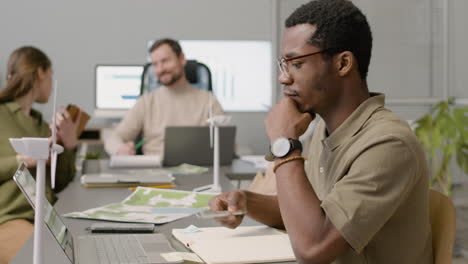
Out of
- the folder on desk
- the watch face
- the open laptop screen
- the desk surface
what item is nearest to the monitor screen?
the desk surface

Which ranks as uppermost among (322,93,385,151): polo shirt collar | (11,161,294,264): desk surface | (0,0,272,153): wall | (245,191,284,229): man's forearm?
(0,0,272,153): wall

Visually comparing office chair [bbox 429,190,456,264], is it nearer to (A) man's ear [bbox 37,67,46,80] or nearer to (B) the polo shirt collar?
(B) the polo shirt collar

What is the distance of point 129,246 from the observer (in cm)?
124

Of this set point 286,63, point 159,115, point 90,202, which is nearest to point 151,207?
point 90,202

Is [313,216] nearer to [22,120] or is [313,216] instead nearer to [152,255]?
[152,255]

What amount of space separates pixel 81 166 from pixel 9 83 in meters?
0.59

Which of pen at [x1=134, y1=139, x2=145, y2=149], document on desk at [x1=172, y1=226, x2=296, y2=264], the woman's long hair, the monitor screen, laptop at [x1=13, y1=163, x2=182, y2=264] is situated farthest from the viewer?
the monitor screen

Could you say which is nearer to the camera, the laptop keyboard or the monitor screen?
the laptop keyboard

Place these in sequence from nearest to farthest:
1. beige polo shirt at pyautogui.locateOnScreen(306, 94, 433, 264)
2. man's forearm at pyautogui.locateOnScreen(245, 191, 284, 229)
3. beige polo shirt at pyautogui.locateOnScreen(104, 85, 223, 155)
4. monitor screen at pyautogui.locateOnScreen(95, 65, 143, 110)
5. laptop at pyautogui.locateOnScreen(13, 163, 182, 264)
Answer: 1. beige polo shirt at pyautogui.locateOnScreen(306, 94, 433, 264)
2. laptop at pyautogui.locateOnScreen(13, 163, 182, 264)
3. man's forearm at pyautogui.locateOnScreen(245, 191, 284, 229)
4. beige polo shirt at pyautogui.locateOnScreen(104, 85, 223, 155)
5. monitor screen at pyautogui.locateOnScreen(95, 65, 143, 110)

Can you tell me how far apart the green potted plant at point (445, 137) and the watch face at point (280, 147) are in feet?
8.28

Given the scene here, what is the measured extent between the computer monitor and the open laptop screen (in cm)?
391

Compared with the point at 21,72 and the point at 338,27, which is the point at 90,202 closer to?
the point at 21,72

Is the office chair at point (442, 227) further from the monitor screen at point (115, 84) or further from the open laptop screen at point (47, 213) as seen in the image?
the monitor screen at point (115, 84)

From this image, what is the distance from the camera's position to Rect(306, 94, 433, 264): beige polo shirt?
3.18 feet
